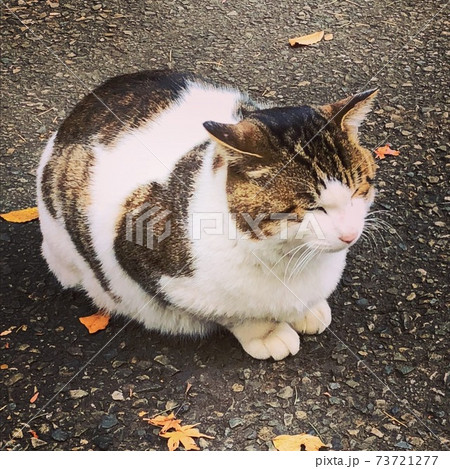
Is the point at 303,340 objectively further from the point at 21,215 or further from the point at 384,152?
the point at 21,215

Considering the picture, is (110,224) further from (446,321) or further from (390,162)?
(390,162)

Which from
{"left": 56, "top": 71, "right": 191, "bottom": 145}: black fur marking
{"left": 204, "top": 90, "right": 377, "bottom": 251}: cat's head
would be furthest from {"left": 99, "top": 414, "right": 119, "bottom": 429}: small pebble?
{"left": 56, "top": 71, "right": 191, "bottom": 145}: black fur marking

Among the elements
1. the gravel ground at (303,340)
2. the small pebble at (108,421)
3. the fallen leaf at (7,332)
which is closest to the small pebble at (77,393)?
the gravel ground at (303,340)

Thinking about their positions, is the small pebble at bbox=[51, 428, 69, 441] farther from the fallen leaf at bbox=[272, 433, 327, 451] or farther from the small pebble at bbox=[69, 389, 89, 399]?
the fallen leaf at bbox=[272, 433, 327, 451]


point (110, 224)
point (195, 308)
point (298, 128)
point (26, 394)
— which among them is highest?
point (298, 128)

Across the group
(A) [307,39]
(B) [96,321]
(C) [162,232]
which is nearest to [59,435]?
(B) [96,321]

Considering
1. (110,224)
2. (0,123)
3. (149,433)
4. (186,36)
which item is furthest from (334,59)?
(149,433)

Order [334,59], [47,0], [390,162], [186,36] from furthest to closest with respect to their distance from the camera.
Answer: [47,0] < [186,36] < [334,59] < [390,162]
